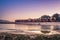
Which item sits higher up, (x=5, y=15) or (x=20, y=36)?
(x=5, y=15)

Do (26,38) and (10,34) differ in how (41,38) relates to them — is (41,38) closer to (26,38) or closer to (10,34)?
(26,38)

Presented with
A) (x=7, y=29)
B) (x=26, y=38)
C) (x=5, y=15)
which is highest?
(x=5, y=15)

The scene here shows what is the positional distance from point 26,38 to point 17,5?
0.43 metres

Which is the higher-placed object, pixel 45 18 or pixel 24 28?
pixel 45 18

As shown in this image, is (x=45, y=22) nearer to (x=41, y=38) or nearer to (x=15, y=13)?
(x=41, y=38)

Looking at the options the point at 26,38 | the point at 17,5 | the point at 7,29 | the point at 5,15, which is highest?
the point at 17,5

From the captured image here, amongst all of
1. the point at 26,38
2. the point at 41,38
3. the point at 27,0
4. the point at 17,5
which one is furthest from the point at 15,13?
the point at 41,38

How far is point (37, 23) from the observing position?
143cm

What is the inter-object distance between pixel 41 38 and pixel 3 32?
0.47m

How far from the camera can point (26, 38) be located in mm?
1371

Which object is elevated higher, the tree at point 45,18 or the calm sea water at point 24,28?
the tree at point 45,18

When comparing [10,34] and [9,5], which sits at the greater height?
[9,5]

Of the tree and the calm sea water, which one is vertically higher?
the tree

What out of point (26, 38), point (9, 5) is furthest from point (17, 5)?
point (26, 38)
